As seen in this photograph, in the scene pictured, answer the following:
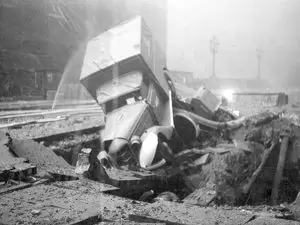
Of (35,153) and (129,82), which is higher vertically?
(129,82)

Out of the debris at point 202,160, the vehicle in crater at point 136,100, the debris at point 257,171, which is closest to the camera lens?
the vehicle in crater at point 136,100

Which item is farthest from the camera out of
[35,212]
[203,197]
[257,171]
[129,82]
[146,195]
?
[129,82]

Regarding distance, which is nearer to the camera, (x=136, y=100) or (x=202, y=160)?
(x=202, y=160)

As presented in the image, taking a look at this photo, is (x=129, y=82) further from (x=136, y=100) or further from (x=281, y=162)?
(x=281, y=162)

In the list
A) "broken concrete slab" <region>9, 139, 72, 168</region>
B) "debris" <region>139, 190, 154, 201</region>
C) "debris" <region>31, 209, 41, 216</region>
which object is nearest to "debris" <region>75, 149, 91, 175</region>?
"broken concrete slab" <region>9, 139, 72, 168</region>

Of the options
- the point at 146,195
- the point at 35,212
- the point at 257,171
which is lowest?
the point at 257,171

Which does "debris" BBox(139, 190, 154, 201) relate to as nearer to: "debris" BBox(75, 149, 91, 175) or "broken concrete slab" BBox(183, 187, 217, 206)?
"broken concrete slab" BBox(183, 187, 217, 206)

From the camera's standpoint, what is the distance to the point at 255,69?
52.6 meters

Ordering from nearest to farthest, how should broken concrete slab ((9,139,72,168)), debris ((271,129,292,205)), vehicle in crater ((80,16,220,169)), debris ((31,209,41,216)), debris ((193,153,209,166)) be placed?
1. debris ((31,209,41,216))
2. broken concrete slab ((9,139,72,168))
3. vehicle in crater ((80,16,220,169))
4. debris ((193,153,209,166))
5. debris ((271,129,292,205))

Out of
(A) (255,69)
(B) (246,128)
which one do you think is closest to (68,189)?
(B) (246,128)

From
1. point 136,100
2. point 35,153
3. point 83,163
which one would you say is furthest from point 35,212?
point 136,100

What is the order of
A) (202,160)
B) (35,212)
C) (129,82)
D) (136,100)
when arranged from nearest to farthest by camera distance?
(35,212), (202,160), (136,100), (129,82)

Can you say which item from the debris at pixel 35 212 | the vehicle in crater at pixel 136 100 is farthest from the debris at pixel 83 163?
the debris at pixel 35 212

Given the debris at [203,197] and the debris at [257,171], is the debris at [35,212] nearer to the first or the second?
the debris at [203,197]
